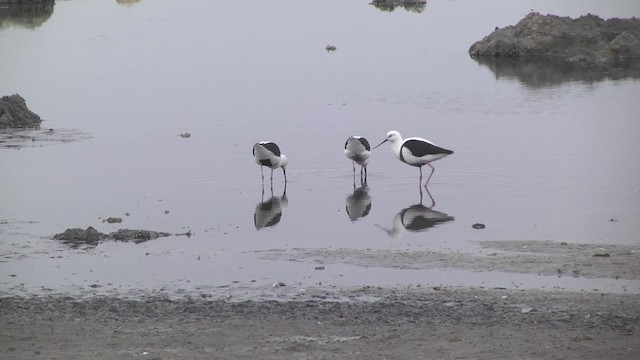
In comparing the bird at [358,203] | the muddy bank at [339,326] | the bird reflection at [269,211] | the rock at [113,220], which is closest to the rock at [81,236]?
the rock at [113,220]

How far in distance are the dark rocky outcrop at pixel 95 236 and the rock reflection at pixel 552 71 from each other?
1708 cm

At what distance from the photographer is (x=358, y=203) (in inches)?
702

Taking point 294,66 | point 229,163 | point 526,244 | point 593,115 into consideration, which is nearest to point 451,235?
point 526,244

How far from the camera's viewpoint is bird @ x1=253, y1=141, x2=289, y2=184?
749 inches

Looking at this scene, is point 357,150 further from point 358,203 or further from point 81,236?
point 81,236

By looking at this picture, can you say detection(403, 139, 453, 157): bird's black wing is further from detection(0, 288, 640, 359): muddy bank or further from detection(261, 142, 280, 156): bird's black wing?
detection(0, 288, 640, 359): muddy bank

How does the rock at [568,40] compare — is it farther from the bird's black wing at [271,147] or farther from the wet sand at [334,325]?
the wet sand at [334,325]

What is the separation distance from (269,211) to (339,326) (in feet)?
21.7

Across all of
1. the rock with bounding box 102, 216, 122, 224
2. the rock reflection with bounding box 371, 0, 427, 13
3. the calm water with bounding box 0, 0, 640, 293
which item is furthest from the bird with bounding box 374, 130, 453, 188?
the rock reflection with bounding box 371, 0, 427, 13

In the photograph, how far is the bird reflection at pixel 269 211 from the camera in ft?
55.1

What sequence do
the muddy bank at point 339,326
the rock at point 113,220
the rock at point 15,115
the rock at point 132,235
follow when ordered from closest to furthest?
1. the muddy bank at point 339,326
2. the rock at point 132,235
3. the rock at point 113,220
4. the rock at point 15,115

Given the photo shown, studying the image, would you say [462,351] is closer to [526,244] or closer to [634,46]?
[526,244]

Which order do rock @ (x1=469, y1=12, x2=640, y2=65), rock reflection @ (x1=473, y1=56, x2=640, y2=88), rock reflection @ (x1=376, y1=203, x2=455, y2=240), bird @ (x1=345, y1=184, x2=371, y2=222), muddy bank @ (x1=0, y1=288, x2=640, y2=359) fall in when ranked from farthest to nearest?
rock @ (x1=469, y1=12, x2=640, y2=65) → rock reflection @ (x1=473, y1=56, x2=640, y2=88) → bird @ (x1=345, y1=184, x2=371, y2=222) → rock reflection @ (x1=376, y1=203, x2=455, y2=240) → muddy bank @ (x1=0, y1=288, x2=640, y2=359)

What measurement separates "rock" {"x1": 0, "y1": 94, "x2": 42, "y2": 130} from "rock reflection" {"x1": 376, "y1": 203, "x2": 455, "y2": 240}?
438 inches
